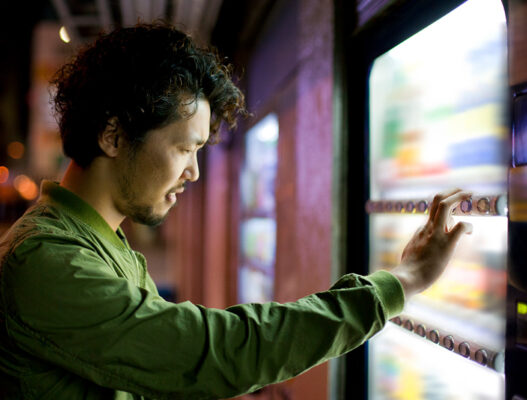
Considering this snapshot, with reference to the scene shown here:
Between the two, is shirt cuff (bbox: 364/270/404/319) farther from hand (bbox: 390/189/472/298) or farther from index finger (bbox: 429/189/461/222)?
index finger (bbox: 429/189/461/222)

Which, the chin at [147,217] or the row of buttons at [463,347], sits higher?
the chin at [147,217]

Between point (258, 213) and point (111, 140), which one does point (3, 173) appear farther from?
point (111, 140)

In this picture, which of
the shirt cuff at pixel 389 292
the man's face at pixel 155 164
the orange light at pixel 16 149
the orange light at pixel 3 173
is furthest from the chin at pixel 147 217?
the orange light at pixel 3 173

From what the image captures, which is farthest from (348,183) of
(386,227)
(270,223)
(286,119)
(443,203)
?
(270,223)

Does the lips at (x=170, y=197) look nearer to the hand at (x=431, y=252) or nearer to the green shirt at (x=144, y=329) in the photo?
the green shirt at (x=144, y=329)

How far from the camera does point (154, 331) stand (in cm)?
79

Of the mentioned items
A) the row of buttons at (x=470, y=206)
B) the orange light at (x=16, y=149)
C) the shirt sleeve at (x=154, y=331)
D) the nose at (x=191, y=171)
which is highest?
the orange light at (x=16, y=149)

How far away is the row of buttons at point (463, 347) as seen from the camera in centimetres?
95

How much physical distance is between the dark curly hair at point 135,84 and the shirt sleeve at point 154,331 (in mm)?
369

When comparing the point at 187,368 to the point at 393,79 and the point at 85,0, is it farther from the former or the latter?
the point at 85,0

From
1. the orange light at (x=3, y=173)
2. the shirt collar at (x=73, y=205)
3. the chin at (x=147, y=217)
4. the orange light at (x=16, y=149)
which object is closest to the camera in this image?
the shirt collar at (x=73, y=205)

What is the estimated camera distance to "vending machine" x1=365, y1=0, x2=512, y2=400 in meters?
1.06

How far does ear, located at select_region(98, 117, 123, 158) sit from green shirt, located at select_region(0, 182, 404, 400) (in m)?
0.28

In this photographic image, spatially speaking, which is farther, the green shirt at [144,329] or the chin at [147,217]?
the chin at [147,217]
